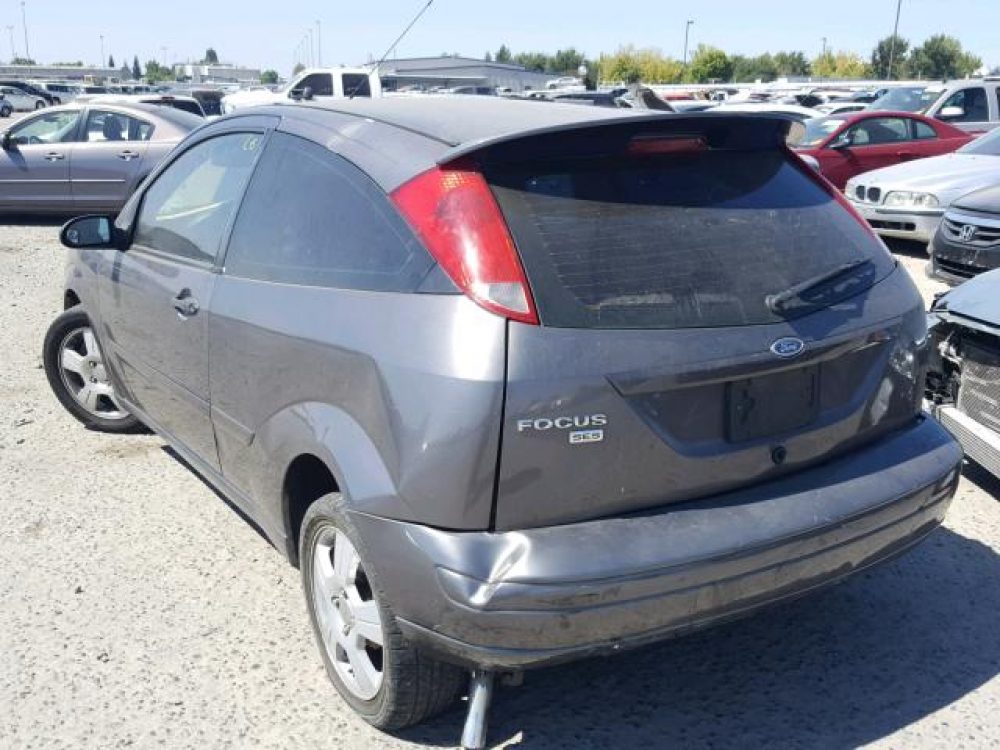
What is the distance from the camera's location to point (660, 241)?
8.98 feet

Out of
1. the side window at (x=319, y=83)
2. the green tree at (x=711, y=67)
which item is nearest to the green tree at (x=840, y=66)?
the green tree at (x=711, y=67)

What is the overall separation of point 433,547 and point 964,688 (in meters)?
1.83

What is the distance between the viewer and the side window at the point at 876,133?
14.3 meters

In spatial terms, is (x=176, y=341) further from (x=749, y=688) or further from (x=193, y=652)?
(x=749, y=688)

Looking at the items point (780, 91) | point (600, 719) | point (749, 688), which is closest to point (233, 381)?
point (600, 719)

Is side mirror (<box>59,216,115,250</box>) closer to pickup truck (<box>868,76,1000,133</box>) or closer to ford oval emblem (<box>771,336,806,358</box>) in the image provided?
ford oval emblem (<box>771,336,806,358</box>)

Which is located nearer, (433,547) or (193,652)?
(433,547)

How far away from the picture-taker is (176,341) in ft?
12.8

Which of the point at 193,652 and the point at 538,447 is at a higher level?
the point at 538,447

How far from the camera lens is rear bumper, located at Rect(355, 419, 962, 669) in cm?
245

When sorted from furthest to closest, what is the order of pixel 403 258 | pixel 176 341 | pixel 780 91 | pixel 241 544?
pixel 780 91 → pixel 241 544 → pixel 176 341 → pixel 403 258

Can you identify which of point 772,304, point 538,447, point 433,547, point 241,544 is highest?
point 772,304

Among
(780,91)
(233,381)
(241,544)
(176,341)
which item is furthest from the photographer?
(780,91)

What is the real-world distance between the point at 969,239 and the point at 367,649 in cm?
691
